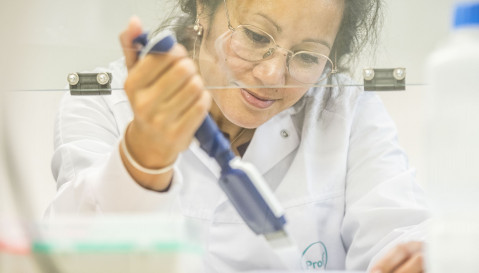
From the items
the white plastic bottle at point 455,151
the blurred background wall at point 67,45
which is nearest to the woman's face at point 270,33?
the blurred background wall at point 67,45

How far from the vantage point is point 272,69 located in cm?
119

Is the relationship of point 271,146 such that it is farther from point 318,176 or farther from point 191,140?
point 191,140

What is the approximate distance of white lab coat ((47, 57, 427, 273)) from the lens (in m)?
1.21

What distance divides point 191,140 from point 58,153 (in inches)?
18.4

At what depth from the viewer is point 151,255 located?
2.39 ft

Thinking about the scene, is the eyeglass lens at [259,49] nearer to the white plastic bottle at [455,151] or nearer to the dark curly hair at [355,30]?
the dark curly hair at [355,30]

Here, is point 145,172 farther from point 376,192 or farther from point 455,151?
point 376,192

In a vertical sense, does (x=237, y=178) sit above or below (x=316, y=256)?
above

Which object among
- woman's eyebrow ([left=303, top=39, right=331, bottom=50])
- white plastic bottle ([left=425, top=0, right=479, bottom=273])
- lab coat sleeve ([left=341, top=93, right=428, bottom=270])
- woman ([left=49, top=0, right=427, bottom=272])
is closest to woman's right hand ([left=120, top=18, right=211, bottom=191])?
woman ([left=49, top=0, right=427, bottom=272])

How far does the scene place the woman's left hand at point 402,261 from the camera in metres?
1.04

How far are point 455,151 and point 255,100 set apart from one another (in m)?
0.60

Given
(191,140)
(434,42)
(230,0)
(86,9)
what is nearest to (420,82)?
(434,42)

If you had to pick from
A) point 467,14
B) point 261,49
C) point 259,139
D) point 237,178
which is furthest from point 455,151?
point 259,139

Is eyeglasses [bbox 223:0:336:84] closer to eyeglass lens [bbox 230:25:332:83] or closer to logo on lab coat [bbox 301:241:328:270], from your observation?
eyeglass lens [bbox 230:25:332:83]
